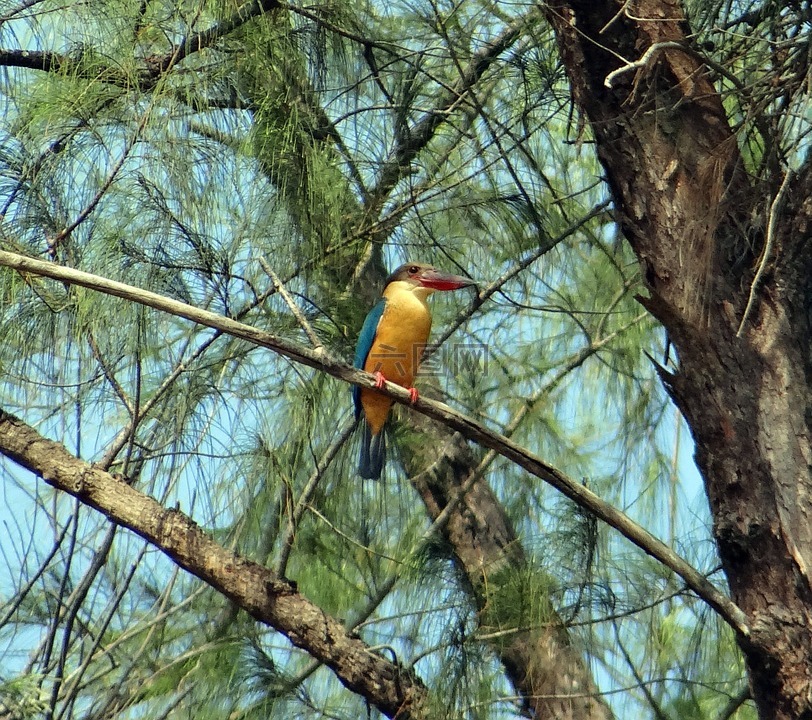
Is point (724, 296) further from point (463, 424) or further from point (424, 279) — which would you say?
point (424, 279)

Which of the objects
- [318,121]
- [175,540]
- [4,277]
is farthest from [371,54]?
[175,540]

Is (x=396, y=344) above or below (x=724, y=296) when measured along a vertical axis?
above

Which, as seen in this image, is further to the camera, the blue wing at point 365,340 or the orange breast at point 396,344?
the orange breast at point 396,344

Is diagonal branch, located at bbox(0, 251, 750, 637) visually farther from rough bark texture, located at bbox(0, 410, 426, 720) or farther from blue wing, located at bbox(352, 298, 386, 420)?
blue wing, located at bbox(352, 298, 386, 420)

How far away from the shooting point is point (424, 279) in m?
3.57

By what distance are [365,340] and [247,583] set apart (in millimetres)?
1178

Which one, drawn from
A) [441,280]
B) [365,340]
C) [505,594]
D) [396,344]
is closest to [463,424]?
[505,594]

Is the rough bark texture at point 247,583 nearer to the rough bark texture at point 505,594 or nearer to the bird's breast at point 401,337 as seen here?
the rough bark texture at point 505,594

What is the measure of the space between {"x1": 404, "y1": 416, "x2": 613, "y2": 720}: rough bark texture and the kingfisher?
0.74ft

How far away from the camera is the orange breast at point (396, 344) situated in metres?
3.55

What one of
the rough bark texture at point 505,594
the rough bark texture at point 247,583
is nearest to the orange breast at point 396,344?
the rough bark texture at point 505,594

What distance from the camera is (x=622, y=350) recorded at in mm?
3818

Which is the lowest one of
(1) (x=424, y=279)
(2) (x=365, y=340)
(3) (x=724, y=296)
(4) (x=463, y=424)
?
(4) (x=463, y=424)

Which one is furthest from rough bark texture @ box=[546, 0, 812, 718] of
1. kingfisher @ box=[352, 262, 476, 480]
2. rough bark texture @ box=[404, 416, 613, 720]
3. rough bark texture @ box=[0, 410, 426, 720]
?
kingfisher @ box=[352, 262, 476, 480]
